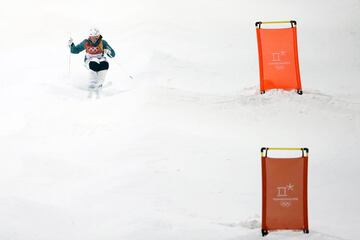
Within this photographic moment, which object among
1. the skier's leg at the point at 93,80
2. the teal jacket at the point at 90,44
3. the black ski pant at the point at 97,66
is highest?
the teal jacket at the point at 90,44

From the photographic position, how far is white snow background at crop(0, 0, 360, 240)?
19.5 feet

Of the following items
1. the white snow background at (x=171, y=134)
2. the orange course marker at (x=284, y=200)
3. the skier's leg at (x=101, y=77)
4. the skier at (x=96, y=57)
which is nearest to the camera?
the orange course marker at (x=284, y=200)

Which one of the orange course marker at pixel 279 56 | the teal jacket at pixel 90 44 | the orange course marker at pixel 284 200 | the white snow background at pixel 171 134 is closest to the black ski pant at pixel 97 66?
the teal jacket at pixel 90 44

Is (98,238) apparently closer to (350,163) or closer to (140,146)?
(140,146)

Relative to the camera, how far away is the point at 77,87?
10.4m

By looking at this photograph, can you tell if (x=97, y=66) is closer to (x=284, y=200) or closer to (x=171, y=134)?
(x=171, y=134)

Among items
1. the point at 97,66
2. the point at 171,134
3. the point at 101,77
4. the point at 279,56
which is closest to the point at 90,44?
the point at 97,66

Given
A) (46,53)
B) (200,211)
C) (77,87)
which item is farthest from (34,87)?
(200,211)

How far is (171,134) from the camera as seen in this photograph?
7992 millimetres

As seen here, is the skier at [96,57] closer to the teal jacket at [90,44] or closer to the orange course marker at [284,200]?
the teal jacket at [90,44]

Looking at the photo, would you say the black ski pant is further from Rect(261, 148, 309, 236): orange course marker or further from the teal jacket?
Rect(261, 148, 309, 236): orange course marker

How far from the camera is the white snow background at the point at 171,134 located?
5957 mm

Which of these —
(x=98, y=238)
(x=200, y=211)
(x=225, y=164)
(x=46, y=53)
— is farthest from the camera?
(x=46, y=53)

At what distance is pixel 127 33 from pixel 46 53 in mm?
2101
